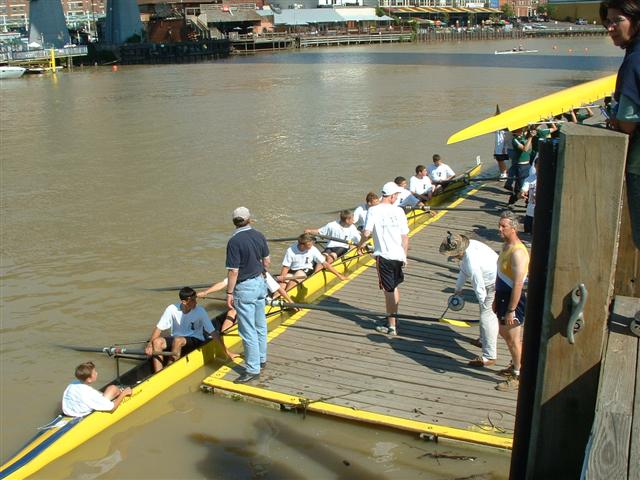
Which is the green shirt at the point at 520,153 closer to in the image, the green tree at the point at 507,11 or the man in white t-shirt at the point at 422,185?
the man in white t-shirt at the point at 422,185

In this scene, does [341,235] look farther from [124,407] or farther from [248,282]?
[124,407]

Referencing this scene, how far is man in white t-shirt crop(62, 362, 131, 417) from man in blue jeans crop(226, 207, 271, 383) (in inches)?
55.5

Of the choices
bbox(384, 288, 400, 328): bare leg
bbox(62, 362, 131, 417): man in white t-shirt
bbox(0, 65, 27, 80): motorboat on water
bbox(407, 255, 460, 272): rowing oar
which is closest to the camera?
bbox(62, 362, 131, 417): man in white t-shirt

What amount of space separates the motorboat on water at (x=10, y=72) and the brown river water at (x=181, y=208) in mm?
10579

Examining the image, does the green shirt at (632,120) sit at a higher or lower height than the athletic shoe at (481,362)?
higher

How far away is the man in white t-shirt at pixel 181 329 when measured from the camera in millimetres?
8438

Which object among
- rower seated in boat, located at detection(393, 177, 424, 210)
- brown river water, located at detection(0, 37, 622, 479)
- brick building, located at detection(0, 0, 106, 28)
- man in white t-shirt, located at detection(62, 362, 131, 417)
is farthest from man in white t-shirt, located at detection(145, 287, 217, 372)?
brick building, located at detection(0, 0, 106, 28)

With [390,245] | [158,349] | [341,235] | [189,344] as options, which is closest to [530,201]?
[341,235]

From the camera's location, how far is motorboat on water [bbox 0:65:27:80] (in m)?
63.8

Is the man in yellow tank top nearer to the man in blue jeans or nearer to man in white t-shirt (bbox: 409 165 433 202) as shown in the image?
the man in blue jeans

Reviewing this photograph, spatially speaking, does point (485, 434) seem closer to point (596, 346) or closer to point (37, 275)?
point (596, 346)

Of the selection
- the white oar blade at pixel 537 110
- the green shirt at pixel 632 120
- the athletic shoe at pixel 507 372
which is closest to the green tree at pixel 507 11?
the white oar blade at pixel 537 110

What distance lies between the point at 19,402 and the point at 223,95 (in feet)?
131

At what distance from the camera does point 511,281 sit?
6500 millimetres
